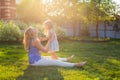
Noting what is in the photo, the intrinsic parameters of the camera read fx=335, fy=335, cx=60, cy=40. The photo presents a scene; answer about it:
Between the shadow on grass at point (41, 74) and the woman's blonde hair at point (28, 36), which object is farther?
the woman's blonde hair at point (28, 36)

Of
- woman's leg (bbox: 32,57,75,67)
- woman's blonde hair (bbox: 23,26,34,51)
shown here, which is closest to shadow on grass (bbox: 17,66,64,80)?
woman's leg (bbox: 32,57,75,67)

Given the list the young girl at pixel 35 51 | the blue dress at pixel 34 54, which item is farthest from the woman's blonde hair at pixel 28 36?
the blue dress at pixel 34 54

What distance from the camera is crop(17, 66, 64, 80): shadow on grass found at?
830cm

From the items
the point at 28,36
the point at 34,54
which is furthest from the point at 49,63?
the point at 28,36

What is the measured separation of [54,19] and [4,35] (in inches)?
699

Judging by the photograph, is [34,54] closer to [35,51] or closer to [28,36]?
[35,51]

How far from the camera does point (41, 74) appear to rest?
8820 mm

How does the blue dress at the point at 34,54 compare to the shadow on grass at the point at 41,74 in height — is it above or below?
above

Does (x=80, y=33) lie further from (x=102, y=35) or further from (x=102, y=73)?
(x=102, y=73)

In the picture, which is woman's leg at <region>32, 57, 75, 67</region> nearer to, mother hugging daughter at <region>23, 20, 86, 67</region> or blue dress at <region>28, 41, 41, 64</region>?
mother hugging daughter at <region>23, 20, 86, 67</region>

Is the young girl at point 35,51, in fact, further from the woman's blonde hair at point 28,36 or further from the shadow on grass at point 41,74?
the shadow on grass at point 41,74

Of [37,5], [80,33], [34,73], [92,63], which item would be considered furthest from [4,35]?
[37,5]

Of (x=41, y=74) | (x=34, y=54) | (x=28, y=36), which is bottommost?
(x=41, y=74)

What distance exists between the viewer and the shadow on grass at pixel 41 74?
8297 mm
